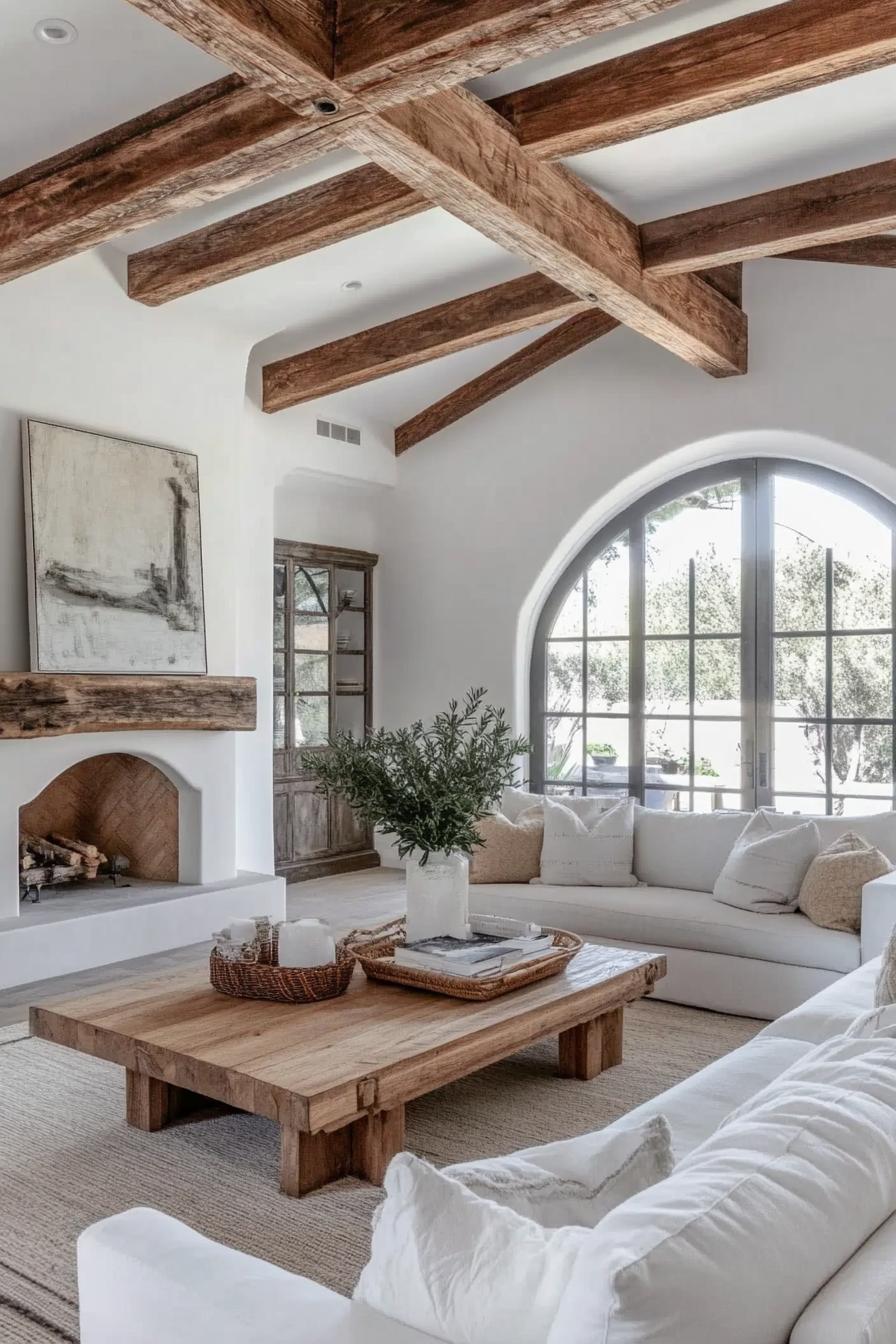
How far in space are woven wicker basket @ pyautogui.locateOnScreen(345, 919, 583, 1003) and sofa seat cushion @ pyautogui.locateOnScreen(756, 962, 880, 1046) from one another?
663mm

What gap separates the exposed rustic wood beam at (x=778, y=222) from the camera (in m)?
4.45

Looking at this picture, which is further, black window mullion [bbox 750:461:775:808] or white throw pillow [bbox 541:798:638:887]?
black window mullion [bbox 750:461:775:808]

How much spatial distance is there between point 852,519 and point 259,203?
11.3 ft

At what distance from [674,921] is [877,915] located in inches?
29.7

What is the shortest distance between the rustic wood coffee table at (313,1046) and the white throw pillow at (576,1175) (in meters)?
Answer: 1.08

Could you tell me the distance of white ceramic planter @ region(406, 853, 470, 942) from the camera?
3.29m

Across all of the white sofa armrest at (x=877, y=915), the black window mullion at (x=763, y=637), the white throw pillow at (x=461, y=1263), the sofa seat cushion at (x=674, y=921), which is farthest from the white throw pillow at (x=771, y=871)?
the white throw pillow at (x=461, y=1263)

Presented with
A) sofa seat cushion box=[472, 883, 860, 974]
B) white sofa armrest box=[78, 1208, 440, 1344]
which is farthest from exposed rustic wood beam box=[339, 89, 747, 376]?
white sofa armrest box=[78, 1208, 440, 1344]

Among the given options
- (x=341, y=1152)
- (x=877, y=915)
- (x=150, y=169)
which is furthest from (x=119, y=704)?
(x=877, y=915)

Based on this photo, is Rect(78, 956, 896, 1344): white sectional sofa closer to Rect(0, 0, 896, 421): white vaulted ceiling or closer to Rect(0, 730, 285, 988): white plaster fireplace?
Rect(0, 0, 896, 421): white vaulted ceiling

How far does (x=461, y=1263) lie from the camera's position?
1136 millimetres

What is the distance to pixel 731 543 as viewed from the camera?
252 inches

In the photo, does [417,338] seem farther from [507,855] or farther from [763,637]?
[507,855]

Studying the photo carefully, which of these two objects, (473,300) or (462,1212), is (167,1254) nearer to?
(462,1212)
